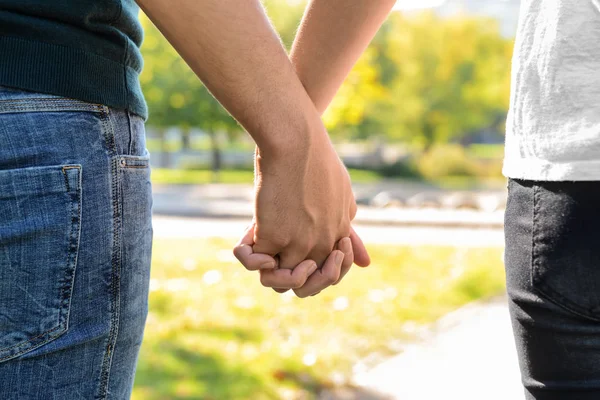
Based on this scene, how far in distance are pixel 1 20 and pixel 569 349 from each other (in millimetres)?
1139

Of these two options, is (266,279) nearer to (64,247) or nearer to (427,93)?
(64,247)

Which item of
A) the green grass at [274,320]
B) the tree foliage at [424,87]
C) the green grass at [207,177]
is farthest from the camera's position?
the green grass at [207,177]

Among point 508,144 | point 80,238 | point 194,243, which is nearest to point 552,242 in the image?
point 508,144

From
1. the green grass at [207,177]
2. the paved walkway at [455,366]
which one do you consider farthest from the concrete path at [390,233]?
the green grass at [207,177]

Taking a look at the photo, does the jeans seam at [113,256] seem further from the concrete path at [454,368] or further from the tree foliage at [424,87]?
the tree foliage at [424,87]

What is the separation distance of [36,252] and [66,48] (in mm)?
363

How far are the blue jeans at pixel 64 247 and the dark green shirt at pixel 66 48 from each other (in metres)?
0.03

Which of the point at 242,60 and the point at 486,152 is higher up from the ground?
the point at 242,60

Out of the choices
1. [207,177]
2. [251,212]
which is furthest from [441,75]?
[251,212]

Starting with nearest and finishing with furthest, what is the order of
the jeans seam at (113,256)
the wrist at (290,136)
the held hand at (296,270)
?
the jeans seam at (113,256) → the wrist at (290,136) → the held hand at (296,270)

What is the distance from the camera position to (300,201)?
1.46 metres

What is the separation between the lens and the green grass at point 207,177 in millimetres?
25562

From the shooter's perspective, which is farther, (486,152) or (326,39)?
(486,152)

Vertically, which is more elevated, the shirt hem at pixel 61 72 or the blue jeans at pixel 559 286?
the shirt hem at pixel 61 72
